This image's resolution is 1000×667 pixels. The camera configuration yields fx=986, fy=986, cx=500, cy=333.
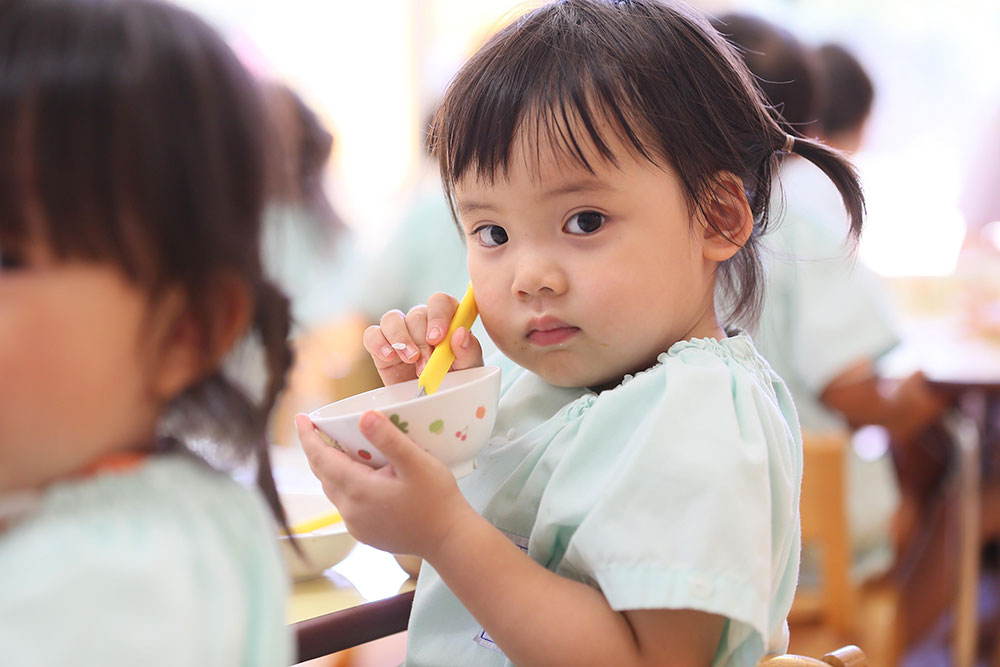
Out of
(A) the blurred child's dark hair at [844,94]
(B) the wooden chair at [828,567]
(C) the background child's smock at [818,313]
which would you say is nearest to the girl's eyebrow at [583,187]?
(B) the wooden chair at [828,567]

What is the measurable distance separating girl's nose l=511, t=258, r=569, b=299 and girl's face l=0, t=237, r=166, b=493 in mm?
366

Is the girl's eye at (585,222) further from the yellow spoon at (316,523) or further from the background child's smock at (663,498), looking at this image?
the yellow spoon at (316,523)

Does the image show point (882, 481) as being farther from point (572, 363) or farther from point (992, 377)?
point (572, 363)

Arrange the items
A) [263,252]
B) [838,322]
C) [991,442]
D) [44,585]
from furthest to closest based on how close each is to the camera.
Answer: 1. [991,442]
2. [838,322]
3. [263,252]
4. [44,585]

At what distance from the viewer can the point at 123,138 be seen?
510 millimetres

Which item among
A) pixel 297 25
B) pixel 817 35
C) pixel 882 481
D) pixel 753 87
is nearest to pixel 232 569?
pixel 753 87

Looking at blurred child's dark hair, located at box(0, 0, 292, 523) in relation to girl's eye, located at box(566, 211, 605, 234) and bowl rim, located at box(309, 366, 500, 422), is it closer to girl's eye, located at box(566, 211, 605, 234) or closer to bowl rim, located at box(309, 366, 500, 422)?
bowl rim, located at box(309, 366, 500, 422)

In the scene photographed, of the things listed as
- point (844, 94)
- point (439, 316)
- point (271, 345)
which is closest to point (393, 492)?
point (271, 345)

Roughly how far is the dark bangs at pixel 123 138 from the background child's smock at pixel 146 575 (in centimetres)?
12

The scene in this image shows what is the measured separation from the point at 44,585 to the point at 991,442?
2411mm

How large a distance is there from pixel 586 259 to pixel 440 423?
7.4 inches

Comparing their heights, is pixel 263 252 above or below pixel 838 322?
above

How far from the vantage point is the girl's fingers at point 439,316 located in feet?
3.08

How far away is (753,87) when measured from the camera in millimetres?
922
